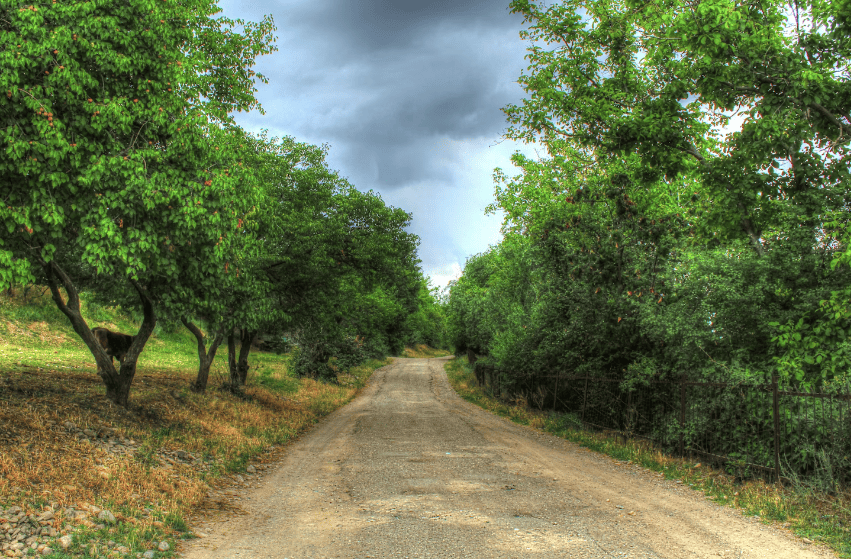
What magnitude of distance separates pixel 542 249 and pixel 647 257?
347 cm

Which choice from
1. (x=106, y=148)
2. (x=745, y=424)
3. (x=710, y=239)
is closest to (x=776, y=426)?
(x=745, y=424)

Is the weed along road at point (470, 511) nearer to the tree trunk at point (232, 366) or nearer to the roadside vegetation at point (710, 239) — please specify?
the roadside vegetation at point (710, 239)

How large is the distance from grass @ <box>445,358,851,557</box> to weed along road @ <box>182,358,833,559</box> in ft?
1.05

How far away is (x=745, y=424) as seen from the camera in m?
8.91

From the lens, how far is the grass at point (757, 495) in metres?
6.18

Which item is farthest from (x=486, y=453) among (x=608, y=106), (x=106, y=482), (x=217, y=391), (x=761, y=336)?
(x=217, y=391)

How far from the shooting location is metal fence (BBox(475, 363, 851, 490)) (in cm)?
737

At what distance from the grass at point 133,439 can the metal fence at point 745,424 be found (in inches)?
333

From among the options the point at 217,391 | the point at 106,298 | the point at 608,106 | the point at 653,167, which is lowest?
the point at 217,391

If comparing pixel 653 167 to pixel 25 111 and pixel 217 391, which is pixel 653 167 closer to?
pixel 25 111

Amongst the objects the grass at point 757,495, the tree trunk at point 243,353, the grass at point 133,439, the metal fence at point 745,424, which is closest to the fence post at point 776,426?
the metal fence at point 745,424

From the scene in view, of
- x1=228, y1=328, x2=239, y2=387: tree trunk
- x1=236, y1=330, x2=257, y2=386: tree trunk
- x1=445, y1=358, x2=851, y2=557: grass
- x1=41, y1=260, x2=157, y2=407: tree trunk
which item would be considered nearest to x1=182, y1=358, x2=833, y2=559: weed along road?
x1=445, y1=358, x2=851, y2=557: grass

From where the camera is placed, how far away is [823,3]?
8336 mm

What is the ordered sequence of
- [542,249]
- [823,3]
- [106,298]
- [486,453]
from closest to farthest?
[823,3] < [486,453] < [106,298] < [542,249]
